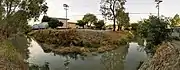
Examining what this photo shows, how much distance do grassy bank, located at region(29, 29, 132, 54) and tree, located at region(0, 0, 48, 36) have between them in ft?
20.6

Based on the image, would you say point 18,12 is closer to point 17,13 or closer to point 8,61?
Result: point 17,13

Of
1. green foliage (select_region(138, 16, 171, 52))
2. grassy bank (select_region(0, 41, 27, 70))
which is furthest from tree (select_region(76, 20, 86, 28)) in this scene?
grassy bank (select_region(0, 41, 27, 70))

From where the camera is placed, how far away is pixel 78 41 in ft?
111

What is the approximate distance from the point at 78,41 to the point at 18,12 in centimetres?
1156

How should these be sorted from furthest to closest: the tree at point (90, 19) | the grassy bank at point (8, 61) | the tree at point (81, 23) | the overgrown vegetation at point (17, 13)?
the tree at point (90, 19) → the tree at point (81, 23) → the overgrown vegetation at point (17, 13) → the grassy bank at point (8, 61)

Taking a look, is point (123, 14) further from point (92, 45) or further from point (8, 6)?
point (8, 6)

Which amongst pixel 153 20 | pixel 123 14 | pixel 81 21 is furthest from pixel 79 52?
pixel 81 21

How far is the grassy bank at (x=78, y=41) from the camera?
1212 inches

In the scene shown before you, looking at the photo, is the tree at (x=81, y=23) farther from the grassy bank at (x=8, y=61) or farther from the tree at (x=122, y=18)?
the grassy bank at (x=8, y=61)

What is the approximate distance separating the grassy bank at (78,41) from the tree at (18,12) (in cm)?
629

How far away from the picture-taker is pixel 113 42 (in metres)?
35.3

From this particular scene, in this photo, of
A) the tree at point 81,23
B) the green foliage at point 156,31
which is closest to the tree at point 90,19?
the tree at point 81,23

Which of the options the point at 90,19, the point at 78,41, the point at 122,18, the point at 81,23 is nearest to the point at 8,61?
the point at 78,41

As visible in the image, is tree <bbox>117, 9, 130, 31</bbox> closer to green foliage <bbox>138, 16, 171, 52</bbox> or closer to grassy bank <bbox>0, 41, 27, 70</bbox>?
green foliage <bbox>138, 16, 171, 52</bbox>
